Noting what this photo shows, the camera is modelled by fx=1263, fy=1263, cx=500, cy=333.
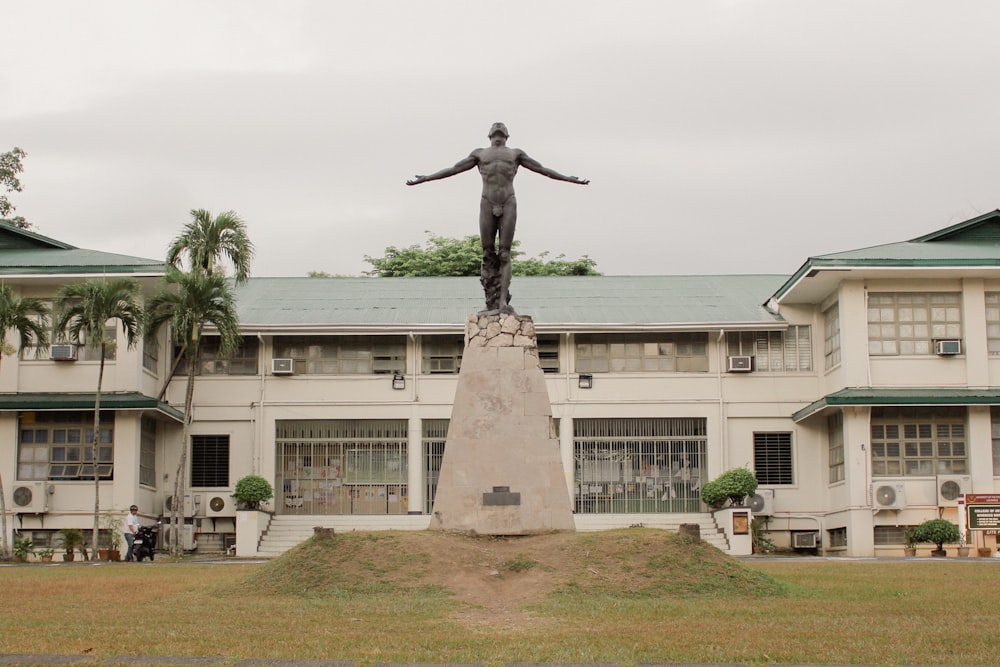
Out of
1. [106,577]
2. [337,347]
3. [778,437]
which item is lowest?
[106,577]

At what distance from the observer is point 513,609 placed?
13.8 m

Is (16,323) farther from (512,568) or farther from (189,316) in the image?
(512,568)

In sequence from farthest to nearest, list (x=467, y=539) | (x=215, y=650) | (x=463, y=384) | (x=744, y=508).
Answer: (x=744, y=508) → (x=463, y=384) → (x=467, y=539) → (x=215, y=650)

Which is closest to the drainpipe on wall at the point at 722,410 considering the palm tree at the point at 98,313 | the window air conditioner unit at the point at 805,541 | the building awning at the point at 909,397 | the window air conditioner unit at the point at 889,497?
the window air conditioner unit at the point at 805,541

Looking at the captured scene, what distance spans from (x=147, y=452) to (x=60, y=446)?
7.12 ft

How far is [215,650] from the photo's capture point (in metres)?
10.8

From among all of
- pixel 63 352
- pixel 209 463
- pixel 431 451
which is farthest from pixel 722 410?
pixel 63 352

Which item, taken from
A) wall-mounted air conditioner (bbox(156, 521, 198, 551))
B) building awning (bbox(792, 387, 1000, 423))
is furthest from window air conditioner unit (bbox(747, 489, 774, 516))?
wall-mounted air conditioner (bbox(156, 521, 198, 551))

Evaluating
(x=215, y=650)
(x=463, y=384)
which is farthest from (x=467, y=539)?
(x=215, y=650)

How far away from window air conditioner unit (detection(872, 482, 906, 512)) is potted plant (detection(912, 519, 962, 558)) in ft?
2.39

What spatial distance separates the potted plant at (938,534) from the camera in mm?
29547

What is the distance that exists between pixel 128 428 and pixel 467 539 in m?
16.4

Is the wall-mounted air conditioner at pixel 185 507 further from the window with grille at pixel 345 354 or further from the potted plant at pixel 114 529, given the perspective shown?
the window with grille at pixel 345 354

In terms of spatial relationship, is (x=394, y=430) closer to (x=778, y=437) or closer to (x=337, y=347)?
(x=337, y=347)
